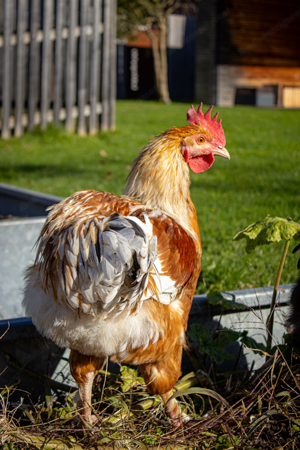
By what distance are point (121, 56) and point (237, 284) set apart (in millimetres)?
22503

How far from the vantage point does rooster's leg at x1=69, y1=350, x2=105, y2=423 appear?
1.99m

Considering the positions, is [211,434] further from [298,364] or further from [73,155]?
[73,155]

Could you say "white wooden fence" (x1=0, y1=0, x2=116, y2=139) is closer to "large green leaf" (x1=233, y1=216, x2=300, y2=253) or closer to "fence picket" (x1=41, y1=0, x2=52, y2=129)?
"fence picket" (x1=41, y1=0, x2=52, y2=129)

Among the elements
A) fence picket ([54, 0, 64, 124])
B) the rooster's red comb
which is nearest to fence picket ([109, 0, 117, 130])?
fence picket ([54, 0, 64, 124])

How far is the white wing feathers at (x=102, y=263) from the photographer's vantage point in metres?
1.51

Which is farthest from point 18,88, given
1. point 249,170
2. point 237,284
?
point 237,284

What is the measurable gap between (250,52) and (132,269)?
19477 mm

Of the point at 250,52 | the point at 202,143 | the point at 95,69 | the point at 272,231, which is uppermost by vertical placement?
the point at 250,52

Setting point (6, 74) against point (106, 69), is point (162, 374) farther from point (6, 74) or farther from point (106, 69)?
point (106, 69)

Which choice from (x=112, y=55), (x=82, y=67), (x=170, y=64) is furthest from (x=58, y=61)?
(x=170, y=64)

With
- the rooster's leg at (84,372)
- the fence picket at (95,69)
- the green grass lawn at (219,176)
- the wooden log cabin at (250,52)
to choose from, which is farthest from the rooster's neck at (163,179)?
the wooden log cabin at (250,52)

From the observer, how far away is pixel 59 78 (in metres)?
8.84

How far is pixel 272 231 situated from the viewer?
6.68 ft

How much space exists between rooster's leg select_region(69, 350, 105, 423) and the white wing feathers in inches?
16.7
